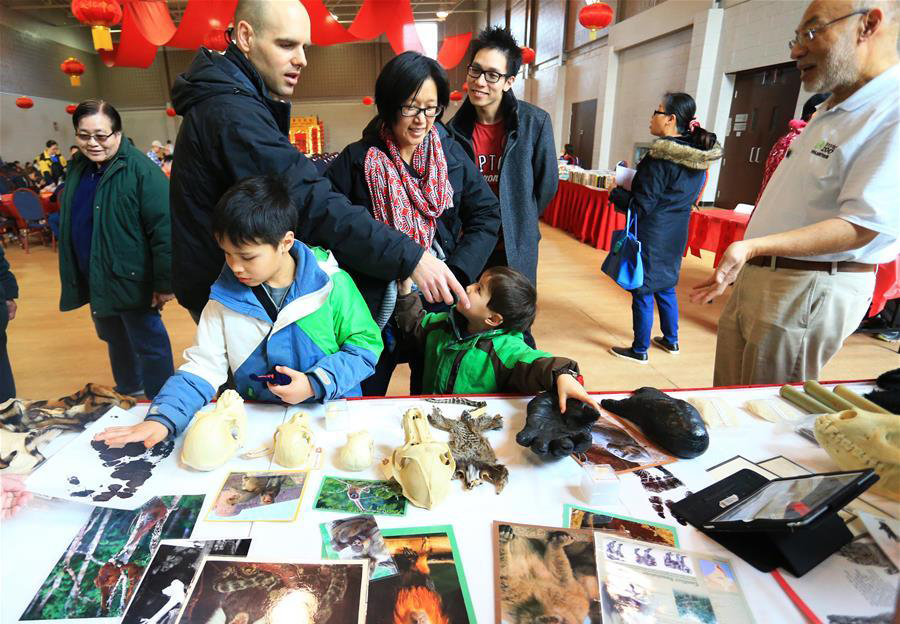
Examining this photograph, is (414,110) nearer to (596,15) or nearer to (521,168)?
(521,168)

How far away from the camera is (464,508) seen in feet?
2.73

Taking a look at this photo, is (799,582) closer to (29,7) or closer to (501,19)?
(501,19)

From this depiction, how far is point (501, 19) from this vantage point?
44.2ft

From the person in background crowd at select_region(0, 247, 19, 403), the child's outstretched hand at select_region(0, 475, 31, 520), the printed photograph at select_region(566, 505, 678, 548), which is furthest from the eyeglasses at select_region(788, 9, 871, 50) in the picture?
the person in background crowd at select_region(0, 247, 19, 403)

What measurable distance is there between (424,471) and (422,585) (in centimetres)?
18

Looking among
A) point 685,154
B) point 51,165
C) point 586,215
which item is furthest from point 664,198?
point 51,165

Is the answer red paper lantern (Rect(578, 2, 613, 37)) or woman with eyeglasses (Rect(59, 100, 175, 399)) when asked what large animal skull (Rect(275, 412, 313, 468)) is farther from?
red paper lantern (Rect(578, 2, 613, 37))

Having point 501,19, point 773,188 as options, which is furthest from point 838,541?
point 501,19

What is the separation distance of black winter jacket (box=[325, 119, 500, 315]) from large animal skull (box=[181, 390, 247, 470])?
0.55 metres

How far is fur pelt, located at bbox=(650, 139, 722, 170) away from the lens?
2670 millimetres

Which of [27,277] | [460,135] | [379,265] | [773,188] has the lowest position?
[27,277]

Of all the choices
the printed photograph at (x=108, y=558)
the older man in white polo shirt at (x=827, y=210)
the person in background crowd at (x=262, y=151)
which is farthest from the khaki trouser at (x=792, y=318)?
the printed photograph at (x=108, y=558)

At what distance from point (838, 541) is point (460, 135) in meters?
1.64

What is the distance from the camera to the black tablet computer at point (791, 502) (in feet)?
2.32
